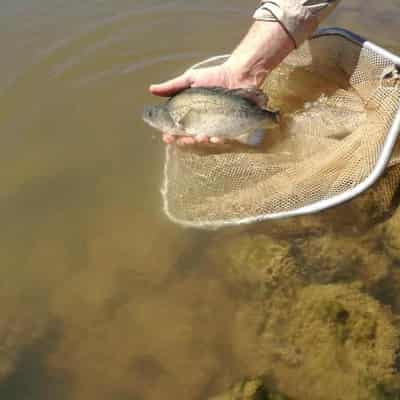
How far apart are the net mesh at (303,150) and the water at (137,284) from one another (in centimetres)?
35

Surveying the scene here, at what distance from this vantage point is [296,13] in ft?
11.1

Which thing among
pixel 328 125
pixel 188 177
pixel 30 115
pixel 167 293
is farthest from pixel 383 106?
pixel 30 115

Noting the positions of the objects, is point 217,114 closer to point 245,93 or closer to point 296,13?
point 245,93

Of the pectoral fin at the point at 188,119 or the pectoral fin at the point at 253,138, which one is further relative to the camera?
the pectoral fin at the point at 253,138

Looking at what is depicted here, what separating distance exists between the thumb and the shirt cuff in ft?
2.34

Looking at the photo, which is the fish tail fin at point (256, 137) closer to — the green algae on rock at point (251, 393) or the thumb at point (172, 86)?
the thumb at point (172, 86)

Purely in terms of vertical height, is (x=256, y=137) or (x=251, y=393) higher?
(x=256, y=137)

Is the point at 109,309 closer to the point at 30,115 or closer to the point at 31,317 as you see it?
the point at 31,317

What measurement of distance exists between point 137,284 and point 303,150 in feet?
5.11

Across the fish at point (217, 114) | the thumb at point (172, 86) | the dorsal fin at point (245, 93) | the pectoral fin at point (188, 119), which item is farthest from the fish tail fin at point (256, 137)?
the thumb at point (172, 86)

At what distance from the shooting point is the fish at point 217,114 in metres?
3.40

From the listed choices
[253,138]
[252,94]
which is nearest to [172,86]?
[252,94]

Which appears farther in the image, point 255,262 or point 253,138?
point 253,138

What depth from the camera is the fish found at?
3398mm
